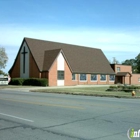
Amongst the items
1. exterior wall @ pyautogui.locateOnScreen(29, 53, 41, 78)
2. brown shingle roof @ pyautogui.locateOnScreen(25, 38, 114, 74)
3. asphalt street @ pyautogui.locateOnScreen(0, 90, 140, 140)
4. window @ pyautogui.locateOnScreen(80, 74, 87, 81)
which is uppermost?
brown shingle roof @ pyautogui.locateOnScreen(25, 38, 114, 74)

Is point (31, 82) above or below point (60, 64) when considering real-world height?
below

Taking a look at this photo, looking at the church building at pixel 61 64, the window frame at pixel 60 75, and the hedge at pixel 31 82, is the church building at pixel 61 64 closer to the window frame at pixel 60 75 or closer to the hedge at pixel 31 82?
the window frame at pixel 60 75

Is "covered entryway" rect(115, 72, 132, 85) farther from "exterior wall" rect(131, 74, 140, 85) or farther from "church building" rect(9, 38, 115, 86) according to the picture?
"church building" rect(9, 38, 115, 86)

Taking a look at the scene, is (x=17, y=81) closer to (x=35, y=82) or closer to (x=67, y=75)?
(x=35, y=82)

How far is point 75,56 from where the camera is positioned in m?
57.2

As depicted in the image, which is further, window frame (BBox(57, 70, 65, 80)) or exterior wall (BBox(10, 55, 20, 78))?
exterior wall (BBox(10, 55, 20, 78))

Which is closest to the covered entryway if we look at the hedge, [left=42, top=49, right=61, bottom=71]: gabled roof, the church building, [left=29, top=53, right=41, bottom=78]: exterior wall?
the church building

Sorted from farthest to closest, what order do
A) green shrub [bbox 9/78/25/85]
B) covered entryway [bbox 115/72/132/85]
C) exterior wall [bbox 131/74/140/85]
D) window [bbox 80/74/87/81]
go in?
exterior wall [bbox 131/74/140/85] → covered entryway [bbox 115/72/132/85] → window [bbox 80/74/87/81] → green shrub [bbox 9/78/25/85]

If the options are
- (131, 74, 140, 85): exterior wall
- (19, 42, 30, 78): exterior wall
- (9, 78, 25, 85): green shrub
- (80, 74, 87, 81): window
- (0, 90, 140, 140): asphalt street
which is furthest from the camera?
(131, 74, 140, 85): exterior wall

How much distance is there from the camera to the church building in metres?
47.8

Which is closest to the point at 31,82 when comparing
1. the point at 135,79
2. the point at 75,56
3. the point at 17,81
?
the point at 17,81

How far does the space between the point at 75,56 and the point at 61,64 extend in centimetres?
959

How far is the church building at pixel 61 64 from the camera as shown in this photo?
157 feet

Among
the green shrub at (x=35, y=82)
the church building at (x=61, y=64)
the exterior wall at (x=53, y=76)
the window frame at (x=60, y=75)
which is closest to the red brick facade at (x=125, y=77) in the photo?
the church building at (x=61, y=64)
